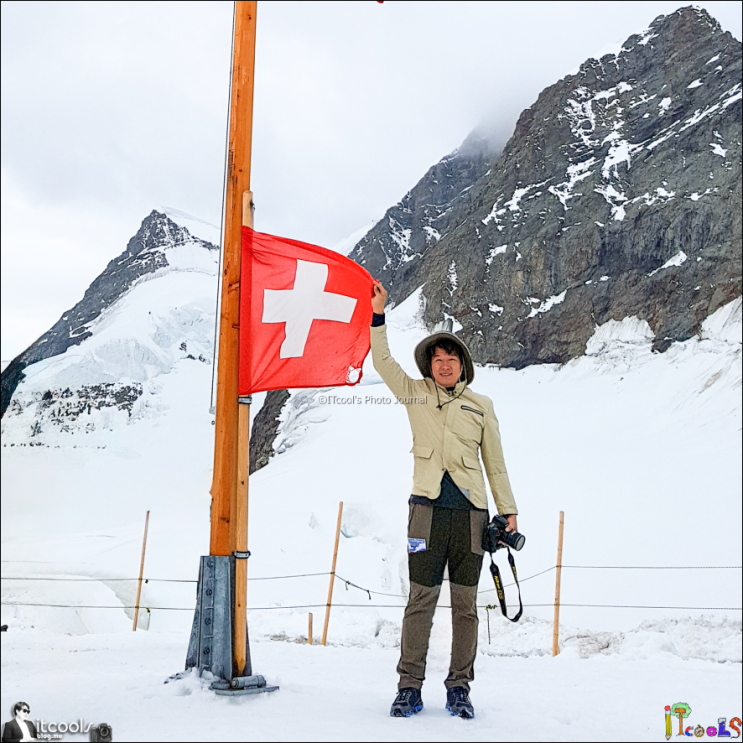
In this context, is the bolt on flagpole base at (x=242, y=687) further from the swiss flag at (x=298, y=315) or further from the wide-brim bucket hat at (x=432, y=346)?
the wide-brim bucket hat at (x=432, y=346)

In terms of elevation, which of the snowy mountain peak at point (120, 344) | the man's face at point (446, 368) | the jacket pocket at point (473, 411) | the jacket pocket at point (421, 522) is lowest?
the jacket pocket at point (421, 522)

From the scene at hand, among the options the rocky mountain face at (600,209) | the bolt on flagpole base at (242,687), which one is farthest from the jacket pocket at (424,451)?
the rocky mountain face at (600,209)

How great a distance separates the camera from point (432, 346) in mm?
2627

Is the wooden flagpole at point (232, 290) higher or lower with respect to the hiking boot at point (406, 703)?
higher

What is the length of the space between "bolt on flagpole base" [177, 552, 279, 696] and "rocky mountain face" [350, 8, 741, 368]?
55.6 feet

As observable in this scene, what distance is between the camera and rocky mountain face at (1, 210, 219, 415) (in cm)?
1101

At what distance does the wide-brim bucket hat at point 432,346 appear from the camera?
256 centimetres

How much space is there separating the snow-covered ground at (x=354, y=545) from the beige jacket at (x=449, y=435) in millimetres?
749

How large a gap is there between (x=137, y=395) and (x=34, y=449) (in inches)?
247

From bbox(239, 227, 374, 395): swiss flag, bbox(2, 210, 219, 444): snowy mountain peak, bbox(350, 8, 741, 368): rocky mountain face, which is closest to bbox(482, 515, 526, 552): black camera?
bbox(239, 227, 374, 395): swiss flag

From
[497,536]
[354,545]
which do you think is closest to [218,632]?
[497,536]

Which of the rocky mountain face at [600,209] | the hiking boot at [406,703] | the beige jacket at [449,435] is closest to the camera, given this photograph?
the hiking boot at [406,703]

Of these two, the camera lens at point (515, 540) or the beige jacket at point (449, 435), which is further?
the beige jacket at point (449, 435)

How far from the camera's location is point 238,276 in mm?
2738
